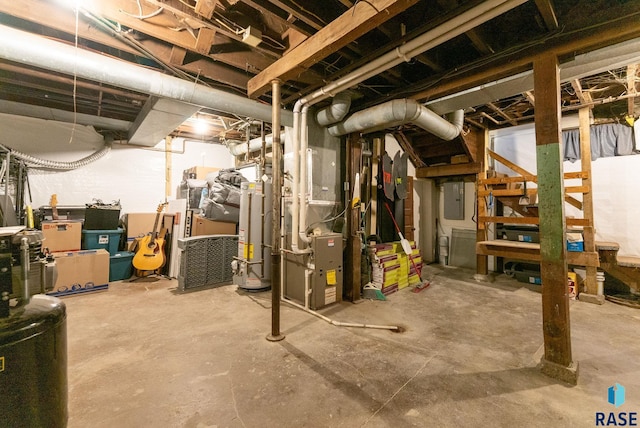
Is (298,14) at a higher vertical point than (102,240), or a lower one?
higher

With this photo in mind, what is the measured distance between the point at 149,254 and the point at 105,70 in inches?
113

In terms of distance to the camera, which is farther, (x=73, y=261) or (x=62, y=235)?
(x=62, y=235)

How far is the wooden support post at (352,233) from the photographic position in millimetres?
3525

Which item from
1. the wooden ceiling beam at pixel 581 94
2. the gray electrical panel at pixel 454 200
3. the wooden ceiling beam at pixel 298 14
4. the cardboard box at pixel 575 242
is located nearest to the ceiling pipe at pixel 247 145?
the wooden ceiling beam at pixel 298 14

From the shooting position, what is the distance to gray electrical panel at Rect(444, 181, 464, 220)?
5.60m

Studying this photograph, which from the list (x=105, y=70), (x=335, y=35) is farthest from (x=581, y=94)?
(x=105, y=70)

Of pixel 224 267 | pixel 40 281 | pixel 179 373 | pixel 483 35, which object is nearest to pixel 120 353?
pixel 179 373

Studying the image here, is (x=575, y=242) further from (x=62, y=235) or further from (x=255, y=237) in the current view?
(x=62, y=235)

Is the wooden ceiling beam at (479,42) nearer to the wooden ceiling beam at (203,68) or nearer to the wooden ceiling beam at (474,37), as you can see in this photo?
the wooden ceiling beam at (474,37)

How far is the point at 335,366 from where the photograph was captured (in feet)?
6.52

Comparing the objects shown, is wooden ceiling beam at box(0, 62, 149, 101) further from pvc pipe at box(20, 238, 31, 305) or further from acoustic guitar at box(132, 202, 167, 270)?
pvc pipe at box(20, 238, 31, 305)

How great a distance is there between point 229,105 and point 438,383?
10.4ft

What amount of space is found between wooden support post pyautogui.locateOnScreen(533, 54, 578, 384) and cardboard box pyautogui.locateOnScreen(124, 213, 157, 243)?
5602 mm

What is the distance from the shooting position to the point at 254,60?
8.86 feet
